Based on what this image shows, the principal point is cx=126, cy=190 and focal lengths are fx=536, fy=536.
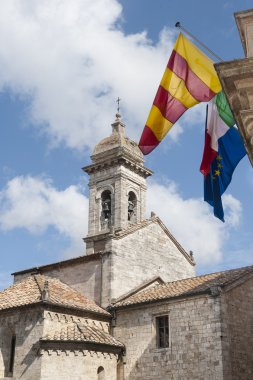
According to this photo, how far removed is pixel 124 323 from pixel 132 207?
30.5ft

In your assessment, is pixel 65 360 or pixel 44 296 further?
pixel 44 296

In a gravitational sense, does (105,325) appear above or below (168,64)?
below

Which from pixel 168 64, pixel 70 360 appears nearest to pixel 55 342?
pixel 70 360

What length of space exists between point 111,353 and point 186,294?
3.94 metres

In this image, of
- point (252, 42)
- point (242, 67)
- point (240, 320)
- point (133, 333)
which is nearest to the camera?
point (242, 67)

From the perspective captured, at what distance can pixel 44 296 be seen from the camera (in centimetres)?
2095

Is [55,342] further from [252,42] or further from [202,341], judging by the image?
[252,42]

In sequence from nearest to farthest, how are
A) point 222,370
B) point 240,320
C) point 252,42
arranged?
point 252,42
point 222,370
point 240,320

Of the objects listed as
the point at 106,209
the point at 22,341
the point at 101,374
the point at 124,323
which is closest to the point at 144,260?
the point at 124,323

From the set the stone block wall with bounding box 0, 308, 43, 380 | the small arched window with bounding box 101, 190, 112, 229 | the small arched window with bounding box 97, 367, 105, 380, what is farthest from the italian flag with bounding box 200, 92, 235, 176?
the small arched window with bounding box 101, 190, 112, 229

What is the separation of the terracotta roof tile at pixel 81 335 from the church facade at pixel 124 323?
39mm

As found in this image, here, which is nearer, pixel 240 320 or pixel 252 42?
pixel 252 42

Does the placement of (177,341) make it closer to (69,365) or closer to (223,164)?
(69,365)

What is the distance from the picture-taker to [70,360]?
66.0ft
